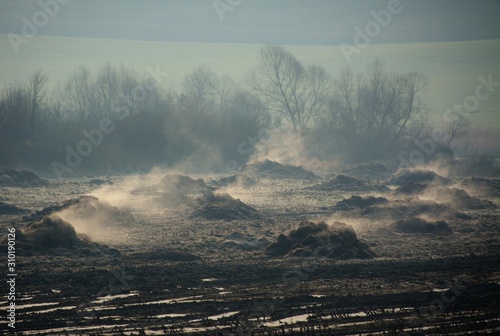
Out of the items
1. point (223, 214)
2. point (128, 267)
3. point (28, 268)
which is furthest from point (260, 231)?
point (28, 268)

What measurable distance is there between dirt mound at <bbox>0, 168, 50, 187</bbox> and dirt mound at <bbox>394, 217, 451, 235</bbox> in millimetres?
29132

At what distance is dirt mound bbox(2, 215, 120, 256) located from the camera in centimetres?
2730

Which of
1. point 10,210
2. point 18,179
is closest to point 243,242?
point 10,210

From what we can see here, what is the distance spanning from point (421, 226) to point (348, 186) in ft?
69.5

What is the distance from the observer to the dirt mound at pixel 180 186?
49438mm

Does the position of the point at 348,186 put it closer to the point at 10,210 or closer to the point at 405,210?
the point at 405,210

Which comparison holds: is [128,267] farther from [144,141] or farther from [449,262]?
[144,141]

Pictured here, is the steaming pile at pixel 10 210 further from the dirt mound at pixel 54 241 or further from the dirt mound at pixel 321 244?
the dirt mound at pixel 321 244

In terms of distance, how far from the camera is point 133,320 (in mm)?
18625

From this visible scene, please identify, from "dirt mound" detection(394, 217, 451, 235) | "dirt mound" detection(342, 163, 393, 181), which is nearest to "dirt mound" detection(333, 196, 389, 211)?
"dirt mound" detection(394, 217, 451, 235)

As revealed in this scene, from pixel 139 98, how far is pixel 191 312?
73.2 meters

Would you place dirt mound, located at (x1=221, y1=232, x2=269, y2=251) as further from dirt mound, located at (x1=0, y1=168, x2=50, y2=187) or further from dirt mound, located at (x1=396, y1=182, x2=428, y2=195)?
dirt mound, located at (x1=0, y1=168, x2=50, y2=187)

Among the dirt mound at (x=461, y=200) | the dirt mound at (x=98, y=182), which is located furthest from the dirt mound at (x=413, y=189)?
the dirt mound at (x=98, y=182)

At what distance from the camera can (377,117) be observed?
87.4m
